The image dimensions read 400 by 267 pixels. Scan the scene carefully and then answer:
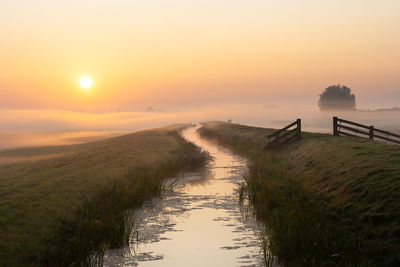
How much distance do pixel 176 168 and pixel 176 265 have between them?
14.7 meters

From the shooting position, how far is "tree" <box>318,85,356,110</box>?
160750 mm

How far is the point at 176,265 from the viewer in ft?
30.0

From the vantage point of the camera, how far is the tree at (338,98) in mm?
160750

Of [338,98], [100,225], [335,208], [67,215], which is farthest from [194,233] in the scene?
[338,98]

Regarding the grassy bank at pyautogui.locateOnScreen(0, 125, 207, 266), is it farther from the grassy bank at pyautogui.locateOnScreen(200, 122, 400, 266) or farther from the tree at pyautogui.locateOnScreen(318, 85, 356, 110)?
the tree at pyautogui.locateOnScreen(318, 85, 356, 110)

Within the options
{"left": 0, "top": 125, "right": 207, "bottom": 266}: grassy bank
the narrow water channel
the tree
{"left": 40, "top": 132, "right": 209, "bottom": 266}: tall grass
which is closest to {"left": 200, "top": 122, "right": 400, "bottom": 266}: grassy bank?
the narrow water channel

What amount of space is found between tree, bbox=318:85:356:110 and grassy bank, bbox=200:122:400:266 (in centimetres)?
15255

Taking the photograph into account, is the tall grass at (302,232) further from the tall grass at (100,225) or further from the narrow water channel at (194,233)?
the tall grass at (100,225)

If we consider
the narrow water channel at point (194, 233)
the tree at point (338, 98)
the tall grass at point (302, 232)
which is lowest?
the narrow water channel at point (194, 233)

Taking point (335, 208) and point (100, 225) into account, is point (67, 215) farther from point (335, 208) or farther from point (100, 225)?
point (335, 208)

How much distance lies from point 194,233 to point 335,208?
4609 mm

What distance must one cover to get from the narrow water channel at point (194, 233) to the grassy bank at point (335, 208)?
2.77 feet

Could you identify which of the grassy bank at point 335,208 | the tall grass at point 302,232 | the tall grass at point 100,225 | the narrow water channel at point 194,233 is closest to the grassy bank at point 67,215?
the tall grass at point 100,225

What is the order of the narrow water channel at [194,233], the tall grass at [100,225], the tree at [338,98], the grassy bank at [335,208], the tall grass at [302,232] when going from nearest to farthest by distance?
the tall grass at [302,232] → the grassy bank at [335,208] → the tall grass at [100,225] → the narrow water channel at [194,233] → the tree at [338,98]
